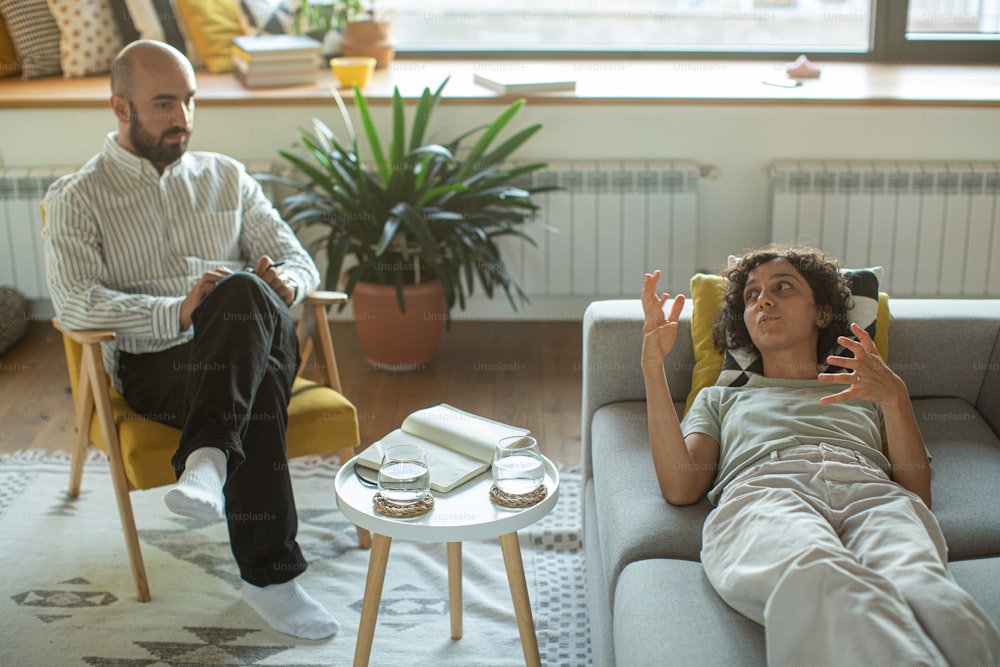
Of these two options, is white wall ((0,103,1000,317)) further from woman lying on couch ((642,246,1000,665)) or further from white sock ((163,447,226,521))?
white sock ((163,447,226,521))

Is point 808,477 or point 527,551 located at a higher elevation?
point 808,477

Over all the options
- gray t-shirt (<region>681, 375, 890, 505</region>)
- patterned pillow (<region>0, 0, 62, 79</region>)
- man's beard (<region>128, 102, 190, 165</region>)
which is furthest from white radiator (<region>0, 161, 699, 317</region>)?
gray t-shirt (<region>681, 375, 890, 505</region>)

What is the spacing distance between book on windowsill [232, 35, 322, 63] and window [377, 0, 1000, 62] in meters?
0.55

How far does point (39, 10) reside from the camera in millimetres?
4070

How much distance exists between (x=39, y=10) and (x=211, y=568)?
2385 millimetres

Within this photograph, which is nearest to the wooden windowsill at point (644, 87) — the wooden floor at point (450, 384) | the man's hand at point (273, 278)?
the wooden floor at point (450, 384)

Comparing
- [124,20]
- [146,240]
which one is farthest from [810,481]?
[124,20]

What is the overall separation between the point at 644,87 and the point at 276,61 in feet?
4.29

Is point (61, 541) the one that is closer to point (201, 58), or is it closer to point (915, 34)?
point (201, 58)

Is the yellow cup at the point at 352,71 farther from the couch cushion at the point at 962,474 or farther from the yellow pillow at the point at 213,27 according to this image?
the couch cushion at the point at 962,474

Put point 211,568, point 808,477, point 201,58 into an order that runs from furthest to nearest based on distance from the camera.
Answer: point 201,58
point 211,568
point 808,477

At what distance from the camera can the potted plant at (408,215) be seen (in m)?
3.62

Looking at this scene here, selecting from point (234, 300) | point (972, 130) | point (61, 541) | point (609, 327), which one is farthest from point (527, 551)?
point (972, 130)

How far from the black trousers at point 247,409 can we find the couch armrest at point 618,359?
27.0 inches
